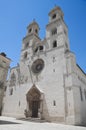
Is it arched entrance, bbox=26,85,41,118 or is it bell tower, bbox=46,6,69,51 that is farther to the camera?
bell tower, bbox=46,6,69,51

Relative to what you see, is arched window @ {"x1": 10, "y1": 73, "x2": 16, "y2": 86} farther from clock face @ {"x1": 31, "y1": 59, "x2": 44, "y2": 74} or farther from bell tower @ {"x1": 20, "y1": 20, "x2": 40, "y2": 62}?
clock face @ {"x1": 31, "y1": 59, "x2": 44, "y2": 74}

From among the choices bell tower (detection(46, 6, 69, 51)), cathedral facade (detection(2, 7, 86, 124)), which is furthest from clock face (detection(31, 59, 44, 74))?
bell tower (detection(46, 6, 69, 51))

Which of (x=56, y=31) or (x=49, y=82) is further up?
(x=56, y=31)

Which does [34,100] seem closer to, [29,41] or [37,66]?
[37,66]

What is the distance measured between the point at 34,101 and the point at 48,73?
17.5ft

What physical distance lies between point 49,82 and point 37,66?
4.78 m

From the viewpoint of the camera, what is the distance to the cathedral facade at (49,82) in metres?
16.0

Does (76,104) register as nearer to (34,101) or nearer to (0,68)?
(34,101)

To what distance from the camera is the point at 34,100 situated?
1925 cm

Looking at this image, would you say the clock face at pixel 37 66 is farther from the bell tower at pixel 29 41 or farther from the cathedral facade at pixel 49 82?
the bell tower at pixel 29 41

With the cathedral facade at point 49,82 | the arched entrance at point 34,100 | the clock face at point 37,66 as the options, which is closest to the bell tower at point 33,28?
the cathedral facade at point 49,82

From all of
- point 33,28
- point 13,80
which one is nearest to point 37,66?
point 13,80

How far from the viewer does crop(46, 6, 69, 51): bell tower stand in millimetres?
21511

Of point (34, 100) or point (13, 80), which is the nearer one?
point (34, 100)
